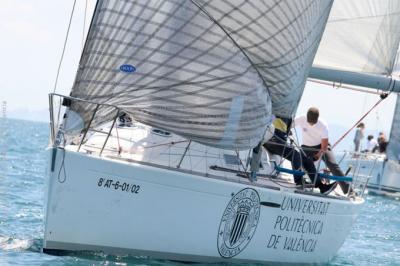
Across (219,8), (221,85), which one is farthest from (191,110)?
(219,8)

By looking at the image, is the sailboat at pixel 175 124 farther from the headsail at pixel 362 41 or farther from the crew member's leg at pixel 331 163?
the headsail at pixel 362 41

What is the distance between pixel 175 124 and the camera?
8.83 m

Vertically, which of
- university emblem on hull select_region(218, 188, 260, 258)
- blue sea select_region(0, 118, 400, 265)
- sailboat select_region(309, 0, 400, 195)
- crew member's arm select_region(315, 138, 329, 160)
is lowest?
blue sea select_region(0, 118, 400, 265)

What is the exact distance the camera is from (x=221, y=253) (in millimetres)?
9266

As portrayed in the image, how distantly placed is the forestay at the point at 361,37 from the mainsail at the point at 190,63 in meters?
4.12

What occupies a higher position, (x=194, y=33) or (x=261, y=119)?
(x=194, y=33)

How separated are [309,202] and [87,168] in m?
2.93

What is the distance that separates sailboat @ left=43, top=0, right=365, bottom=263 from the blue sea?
0.54 feet

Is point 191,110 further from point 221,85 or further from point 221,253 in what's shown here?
point 221,253

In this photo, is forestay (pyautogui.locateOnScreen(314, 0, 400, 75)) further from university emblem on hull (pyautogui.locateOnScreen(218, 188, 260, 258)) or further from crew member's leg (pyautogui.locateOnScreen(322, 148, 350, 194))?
university emblem on hull (pyautogui.locateOnScreen(218, 188, 260, 258))

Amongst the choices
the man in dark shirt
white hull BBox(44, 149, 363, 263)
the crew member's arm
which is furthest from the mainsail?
the crew member's arm

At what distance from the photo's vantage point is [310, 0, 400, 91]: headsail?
1340 cm

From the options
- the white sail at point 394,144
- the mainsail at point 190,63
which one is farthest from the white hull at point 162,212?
the white sail at point 394,144

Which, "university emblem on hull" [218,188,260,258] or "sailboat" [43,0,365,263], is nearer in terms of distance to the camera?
"sailboat" [43,0,365,263]
